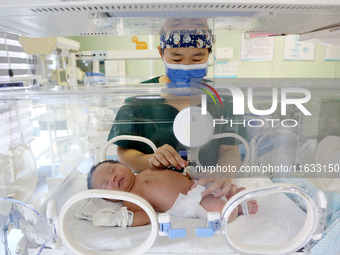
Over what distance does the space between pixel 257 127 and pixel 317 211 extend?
0.90 ft

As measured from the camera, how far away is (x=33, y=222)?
83 cm

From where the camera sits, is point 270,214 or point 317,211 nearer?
point 317,211

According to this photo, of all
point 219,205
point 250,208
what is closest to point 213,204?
point 219,205

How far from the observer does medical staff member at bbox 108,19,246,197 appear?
889 millimetres

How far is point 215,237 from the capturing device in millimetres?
837

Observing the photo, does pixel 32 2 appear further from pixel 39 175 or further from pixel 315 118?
pixel 315 118

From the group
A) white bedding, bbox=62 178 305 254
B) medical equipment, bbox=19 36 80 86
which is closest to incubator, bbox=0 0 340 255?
white bedding, bbox=62 178 305 254

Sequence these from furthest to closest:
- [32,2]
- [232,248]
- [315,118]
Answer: [315,118]
[232,248]
[32,2]

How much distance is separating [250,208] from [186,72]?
51 centimetres

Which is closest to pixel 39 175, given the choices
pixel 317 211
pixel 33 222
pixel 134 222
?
pixel 33 222

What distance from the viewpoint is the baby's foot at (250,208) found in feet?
3.00

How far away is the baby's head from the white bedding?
0.19 metres

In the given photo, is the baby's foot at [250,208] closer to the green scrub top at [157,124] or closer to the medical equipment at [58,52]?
the green scrub top at [157,124]

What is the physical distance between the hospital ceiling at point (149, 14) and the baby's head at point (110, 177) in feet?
1.75
